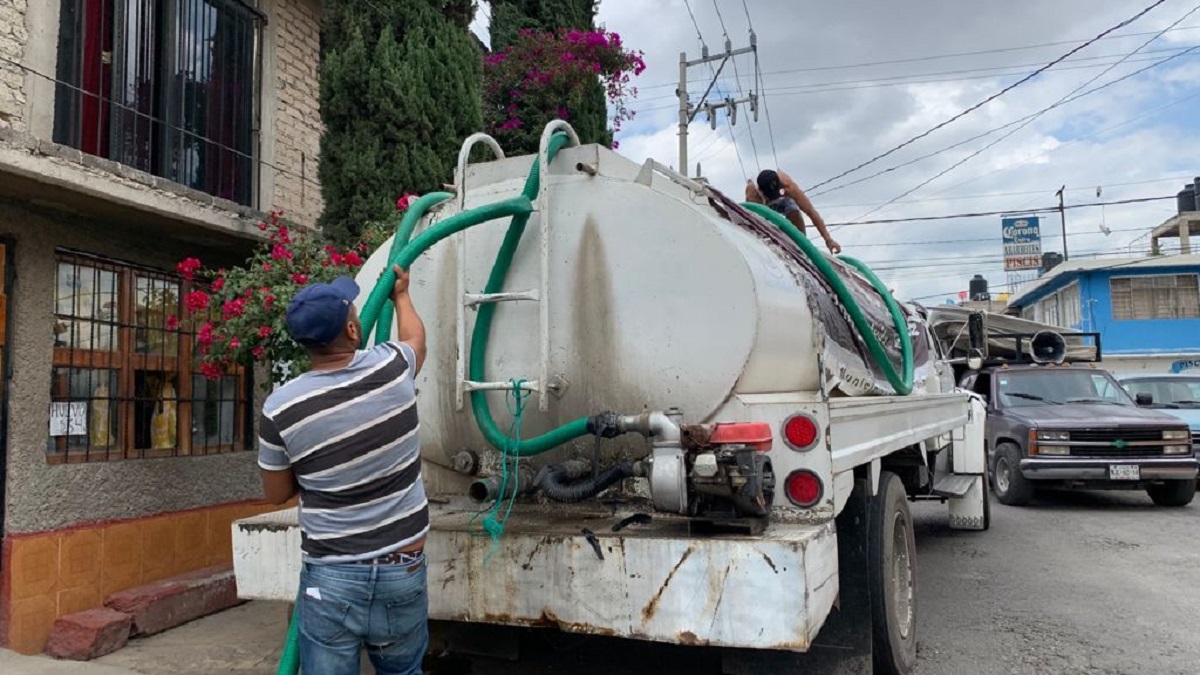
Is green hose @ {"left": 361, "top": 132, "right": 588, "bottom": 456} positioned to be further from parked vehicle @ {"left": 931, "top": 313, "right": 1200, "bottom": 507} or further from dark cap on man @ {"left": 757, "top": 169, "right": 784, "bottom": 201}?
parked vehicle @ {"left": 931, "top": 313, "right": 1200, "bottom": 507}

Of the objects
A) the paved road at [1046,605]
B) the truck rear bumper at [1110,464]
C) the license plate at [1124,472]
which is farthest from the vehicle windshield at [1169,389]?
the paved road at [1046,605]

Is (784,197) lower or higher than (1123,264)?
lower

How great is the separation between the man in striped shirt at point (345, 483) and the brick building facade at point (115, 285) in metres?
3.36

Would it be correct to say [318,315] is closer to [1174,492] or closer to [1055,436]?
[1055,436]

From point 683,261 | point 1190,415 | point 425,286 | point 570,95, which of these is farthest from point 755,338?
point 1190,415

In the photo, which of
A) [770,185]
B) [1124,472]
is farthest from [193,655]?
[1124,472]

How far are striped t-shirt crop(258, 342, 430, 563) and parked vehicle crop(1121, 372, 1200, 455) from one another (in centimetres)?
1229

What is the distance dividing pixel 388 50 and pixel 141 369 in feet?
10.6

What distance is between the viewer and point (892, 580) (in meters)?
3.94

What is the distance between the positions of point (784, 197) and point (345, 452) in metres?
4.61

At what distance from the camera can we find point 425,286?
3.78m

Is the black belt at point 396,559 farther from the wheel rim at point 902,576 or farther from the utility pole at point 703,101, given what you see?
the utility pole at point 703,101

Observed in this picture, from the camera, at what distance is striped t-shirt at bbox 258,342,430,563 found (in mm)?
2434

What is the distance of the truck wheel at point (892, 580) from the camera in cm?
376
